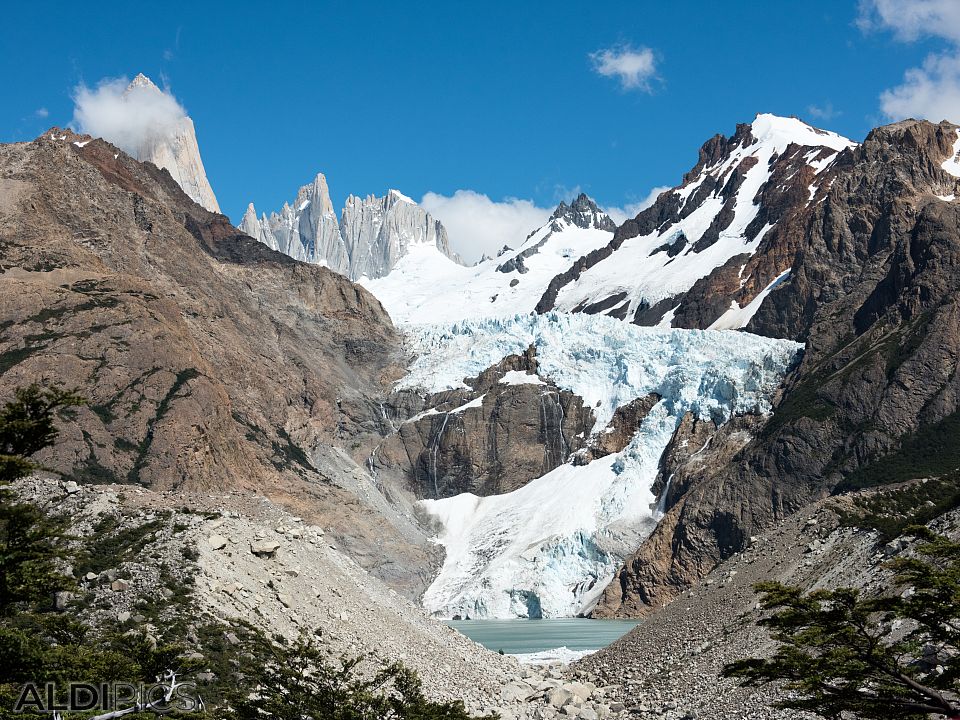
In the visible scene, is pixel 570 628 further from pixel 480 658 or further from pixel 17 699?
pixel 17 699

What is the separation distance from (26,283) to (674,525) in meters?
78.0

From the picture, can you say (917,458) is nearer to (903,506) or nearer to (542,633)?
(542,633)

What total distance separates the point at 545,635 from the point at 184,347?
53430 mm

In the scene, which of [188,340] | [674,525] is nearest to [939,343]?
[674,525]

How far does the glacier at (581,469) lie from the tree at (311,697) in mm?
94308

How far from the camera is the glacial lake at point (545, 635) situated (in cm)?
7906

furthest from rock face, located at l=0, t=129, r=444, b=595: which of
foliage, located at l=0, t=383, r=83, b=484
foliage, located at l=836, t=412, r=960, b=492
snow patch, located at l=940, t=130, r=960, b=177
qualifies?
snow patch, located at l=940, t=130, r=960, b=177

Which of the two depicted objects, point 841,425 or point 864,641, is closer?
point 864,641

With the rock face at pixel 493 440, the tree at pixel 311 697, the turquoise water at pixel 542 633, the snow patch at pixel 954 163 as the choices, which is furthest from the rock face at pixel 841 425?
the tree at pixel 311 697

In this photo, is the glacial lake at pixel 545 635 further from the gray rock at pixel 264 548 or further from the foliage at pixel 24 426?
the foliage at pixel 24 426

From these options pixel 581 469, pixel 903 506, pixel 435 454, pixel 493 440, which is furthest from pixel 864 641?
pixel 435 454

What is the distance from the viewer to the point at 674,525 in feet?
406

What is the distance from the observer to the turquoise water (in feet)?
283

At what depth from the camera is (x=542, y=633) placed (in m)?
102
